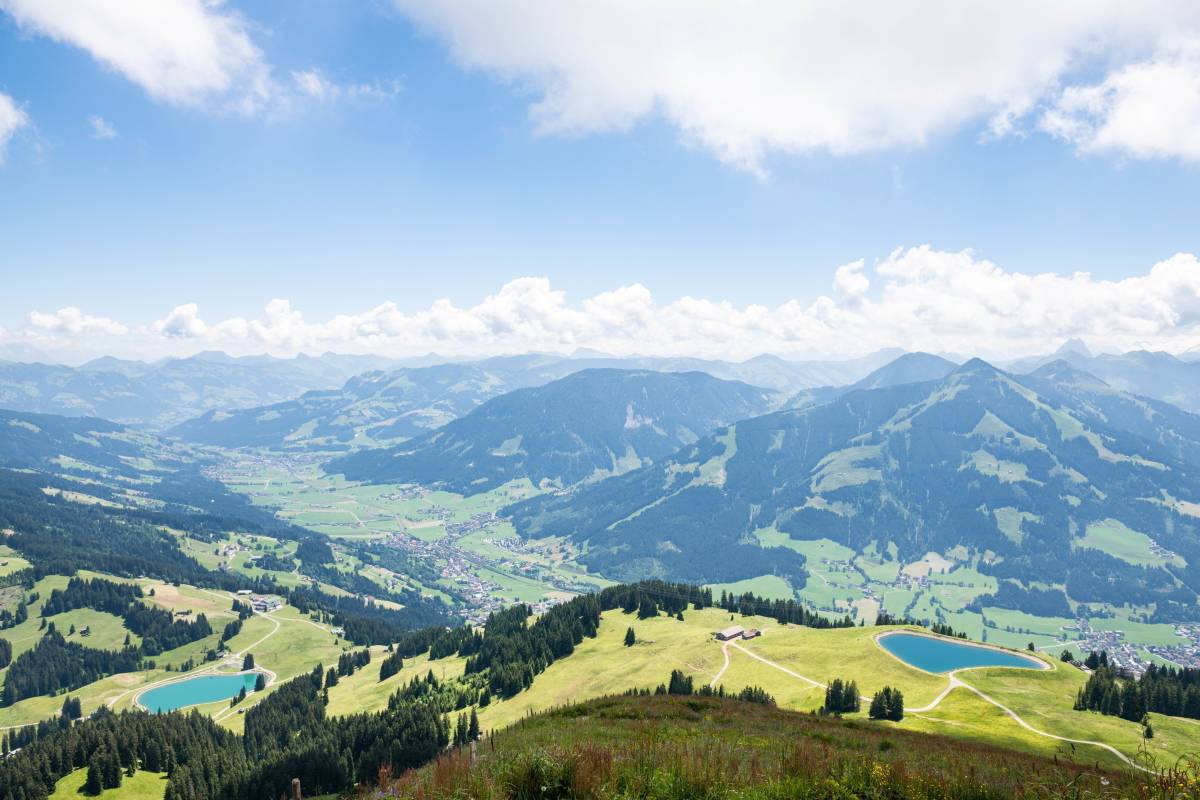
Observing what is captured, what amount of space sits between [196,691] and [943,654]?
204 meters

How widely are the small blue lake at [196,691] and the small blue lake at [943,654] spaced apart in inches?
6855

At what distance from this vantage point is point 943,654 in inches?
3971

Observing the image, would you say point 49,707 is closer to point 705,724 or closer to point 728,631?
point 728,631

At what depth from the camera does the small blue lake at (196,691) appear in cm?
17838

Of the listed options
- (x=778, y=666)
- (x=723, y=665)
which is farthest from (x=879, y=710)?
(x=723, y=665)

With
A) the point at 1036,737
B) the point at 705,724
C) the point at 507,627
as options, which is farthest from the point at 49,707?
the point at 1036,737

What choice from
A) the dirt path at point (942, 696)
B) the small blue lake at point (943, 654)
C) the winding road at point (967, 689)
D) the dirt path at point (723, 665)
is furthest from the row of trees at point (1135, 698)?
the dirt path at point (723, 665)

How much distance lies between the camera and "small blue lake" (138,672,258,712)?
178 metres

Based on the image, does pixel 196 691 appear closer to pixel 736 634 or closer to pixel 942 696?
pixel 736 634

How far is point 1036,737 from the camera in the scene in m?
59.4

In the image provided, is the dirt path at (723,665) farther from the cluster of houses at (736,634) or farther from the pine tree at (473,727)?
the pine tree at (473,727)

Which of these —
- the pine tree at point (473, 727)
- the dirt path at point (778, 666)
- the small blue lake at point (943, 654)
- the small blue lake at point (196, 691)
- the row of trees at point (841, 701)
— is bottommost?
the small blue lake at point (196, 691)

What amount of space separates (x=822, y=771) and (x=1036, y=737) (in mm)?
62062

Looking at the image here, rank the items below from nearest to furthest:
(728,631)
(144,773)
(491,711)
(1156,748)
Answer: (1156,748)
(144,773)
(491,711)
(728,631)
